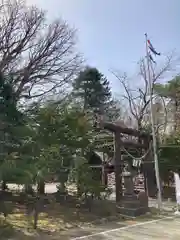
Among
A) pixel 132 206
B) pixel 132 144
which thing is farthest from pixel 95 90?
pixel 132 206

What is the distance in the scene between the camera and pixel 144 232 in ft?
21.4

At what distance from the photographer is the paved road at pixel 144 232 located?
19.7 feet

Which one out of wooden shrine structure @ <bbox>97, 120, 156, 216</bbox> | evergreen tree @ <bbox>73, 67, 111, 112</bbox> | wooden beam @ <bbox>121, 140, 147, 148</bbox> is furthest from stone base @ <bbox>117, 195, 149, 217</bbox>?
evergreen tree @ <bbox>73, 67, 111, 112</bbox>

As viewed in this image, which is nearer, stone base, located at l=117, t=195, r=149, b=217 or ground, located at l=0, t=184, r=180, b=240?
ground, located at l=0, t=184, r=180, b=240

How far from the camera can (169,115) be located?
17344 millimetres

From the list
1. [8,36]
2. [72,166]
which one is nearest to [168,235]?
[72,166]

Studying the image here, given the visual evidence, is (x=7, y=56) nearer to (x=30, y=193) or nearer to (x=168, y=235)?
(x=30, y=193)

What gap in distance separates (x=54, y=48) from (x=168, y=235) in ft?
36.6

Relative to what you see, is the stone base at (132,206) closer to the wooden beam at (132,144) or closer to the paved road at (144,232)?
the paved road at (144,232)

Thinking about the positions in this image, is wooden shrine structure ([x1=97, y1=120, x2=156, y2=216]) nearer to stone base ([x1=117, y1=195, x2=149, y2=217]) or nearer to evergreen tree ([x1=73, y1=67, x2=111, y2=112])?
stone base ([x1=117, y1=195, x2=149, y2=217])

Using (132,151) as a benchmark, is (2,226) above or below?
below

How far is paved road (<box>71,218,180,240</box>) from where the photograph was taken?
19.7 feet

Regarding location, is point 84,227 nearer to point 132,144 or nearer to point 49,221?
point 49,221

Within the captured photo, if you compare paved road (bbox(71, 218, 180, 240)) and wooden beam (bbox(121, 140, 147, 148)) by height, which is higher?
wooden beam (bbox(121, 140, 147, 148))
